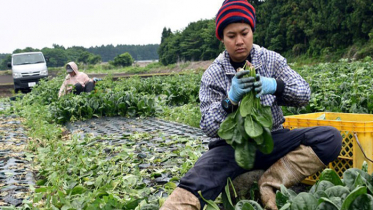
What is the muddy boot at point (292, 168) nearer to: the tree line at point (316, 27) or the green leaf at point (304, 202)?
the green leaf at point (304, 202)

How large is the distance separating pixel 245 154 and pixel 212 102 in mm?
415

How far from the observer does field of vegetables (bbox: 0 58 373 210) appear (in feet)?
6.08

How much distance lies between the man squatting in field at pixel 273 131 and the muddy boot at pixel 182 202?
5 cm

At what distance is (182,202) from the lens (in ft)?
7.04

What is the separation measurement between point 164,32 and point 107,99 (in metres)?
59.5

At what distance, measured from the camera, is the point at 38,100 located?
9.65 meters

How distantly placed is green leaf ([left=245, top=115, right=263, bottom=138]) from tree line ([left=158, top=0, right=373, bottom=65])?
23036 millimetres

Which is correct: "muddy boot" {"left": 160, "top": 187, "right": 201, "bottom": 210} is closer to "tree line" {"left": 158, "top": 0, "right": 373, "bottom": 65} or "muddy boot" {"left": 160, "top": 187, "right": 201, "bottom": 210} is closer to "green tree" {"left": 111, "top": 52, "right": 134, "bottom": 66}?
"tree line" {"left": 158, "top": 0, "right": 373, "bottom": 65}

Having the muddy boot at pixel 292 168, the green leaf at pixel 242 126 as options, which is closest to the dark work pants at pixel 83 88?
the muddy boot at pixel 292 168

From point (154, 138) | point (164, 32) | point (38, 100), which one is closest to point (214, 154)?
point (154, 138)

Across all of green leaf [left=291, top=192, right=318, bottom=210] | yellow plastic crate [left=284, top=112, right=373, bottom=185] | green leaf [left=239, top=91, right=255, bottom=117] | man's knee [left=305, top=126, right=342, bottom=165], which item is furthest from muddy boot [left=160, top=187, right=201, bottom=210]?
yellow plastic crate [left=284, top=112, right=373, bottom=185]

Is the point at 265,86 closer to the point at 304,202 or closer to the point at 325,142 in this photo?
the point at 325,142

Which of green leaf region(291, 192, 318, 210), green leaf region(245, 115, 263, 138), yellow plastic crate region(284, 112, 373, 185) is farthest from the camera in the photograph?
yellow plastic crate region(284, 112, 373, 185)

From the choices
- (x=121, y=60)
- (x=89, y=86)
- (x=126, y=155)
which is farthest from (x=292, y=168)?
(x=121, y=60)
